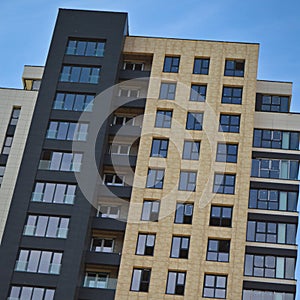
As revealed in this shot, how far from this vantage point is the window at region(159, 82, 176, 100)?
62000 millimetres

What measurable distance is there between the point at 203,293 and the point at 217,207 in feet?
26.0

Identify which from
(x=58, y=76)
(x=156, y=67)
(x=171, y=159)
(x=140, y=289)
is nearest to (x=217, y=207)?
(x=171, y=159)

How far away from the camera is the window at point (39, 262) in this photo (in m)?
53.1

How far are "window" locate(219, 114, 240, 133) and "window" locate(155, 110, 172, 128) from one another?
4.97m

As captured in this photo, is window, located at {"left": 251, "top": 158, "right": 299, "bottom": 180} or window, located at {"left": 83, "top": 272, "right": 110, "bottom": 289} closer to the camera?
window, located at {"left": 83, "top": 272, "right": 110, "bottom": 289}

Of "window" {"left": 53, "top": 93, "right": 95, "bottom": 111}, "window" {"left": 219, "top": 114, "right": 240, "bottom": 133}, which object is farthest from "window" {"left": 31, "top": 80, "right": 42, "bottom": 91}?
"window" {"left": 219, "top": 114, "right": 240, "bottom": 133}

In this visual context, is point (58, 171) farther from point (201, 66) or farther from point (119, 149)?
point (201, 66)

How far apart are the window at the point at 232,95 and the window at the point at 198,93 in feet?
6.48

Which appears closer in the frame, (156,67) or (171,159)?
(171,159)

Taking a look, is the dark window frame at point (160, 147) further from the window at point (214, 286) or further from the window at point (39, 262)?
the window at point (39, 262)

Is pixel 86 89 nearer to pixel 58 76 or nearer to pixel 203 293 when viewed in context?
pixel 58 76

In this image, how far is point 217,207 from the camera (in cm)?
5641

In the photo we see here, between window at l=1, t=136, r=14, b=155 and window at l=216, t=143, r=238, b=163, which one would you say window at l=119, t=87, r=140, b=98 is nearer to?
window at l=216, t=143, r=238, b=163

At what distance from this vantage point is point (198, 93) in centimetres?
6200
